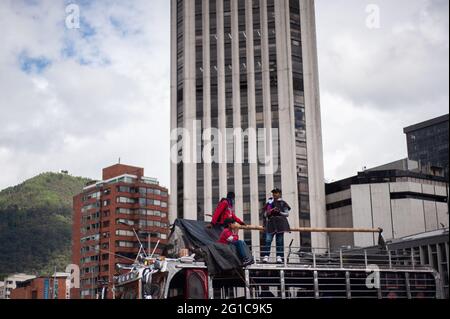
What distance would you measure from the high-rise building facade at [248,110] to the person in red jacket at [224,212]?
5524cm

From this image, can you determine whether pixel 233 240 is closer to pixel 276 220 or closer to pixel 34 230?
pixel 276 220

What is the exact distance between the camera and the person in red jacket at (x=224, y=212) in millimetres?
13031

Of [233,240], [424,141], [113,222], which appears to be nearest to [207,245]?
[233,240]

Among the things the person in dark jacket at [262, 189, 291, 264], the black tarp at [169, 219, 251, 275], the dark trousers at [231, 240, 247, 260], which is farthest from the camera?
the person in dark jacket at [262, 189, 291, 264]

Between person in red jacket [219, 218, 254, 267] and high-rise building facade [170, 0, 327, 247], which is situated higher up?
high-rise building facade [170, 0, 327, 247]

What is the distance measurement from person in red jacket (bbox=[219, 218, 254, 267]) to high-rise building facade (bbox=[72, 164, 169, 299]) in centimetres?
10278

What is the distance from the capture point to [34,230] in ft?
488

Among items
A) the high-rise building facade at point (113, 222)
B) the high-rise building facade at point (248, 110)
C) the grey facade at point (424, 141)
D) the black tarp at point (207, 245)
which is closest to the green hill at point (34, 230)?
the high-rise building facade at point (113, 222)

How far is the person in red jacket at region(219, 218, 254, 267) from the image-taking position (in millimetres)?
11703

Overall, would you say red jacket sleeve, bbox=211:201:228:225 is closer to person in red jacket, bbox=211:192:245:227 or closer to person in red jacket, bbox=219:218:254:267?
person in red jacket, bbox=211:192:245:227

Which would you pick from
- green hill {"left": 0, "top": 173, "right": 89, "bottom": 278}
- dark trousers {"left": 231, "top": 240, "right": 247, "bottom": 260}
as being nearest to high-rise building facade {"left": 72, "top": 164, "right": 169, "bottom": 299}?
green hill {"left": 0, "top": 173, "right": 89, "bottom": 278}

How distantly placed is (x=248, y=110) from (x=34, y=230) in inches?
3723
